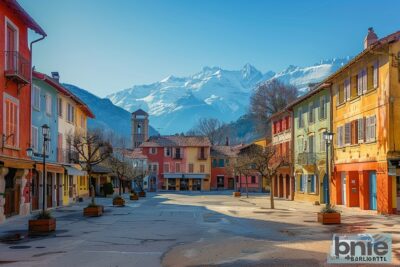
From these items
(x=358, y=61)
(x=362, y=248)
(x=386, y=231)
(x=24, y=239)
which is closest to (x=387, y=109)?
(x=358, y=61)

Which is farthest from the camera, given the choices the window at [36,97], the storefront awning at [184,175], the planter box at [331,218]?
the storefront awning at [184,175]

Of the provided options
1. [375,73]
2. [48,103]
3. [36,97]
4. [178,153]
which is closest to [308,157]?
[375,73]

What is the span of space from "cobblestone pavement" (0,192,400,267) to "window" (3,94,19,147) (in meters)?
3.88

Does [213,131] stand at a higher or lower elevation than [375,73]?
higher

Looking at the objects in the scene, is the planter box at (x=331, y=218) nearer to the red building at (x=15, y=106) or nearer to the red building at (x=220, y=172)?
the red building at (x=15, y=106)

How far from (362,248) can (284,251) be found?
2.12 meters

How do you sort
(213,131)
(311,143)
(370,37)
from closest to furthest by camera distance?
(370,37) < (311,143) < (213,131)

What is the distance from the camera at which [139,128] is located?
11456 cm

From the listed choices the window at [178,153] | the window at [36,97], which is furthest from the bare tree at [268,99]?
the window at [36,97]

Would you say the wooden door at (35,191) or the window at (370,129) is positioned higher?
the window at (370,129)

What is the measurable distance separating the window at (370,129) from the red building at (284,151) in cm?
1864

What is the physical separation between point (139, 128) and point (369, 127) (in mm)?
87452

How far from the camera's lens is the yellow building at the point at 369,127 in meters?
27.4

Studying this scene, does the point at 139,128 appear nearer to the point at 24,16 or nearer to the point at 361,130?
the point at 361,130
